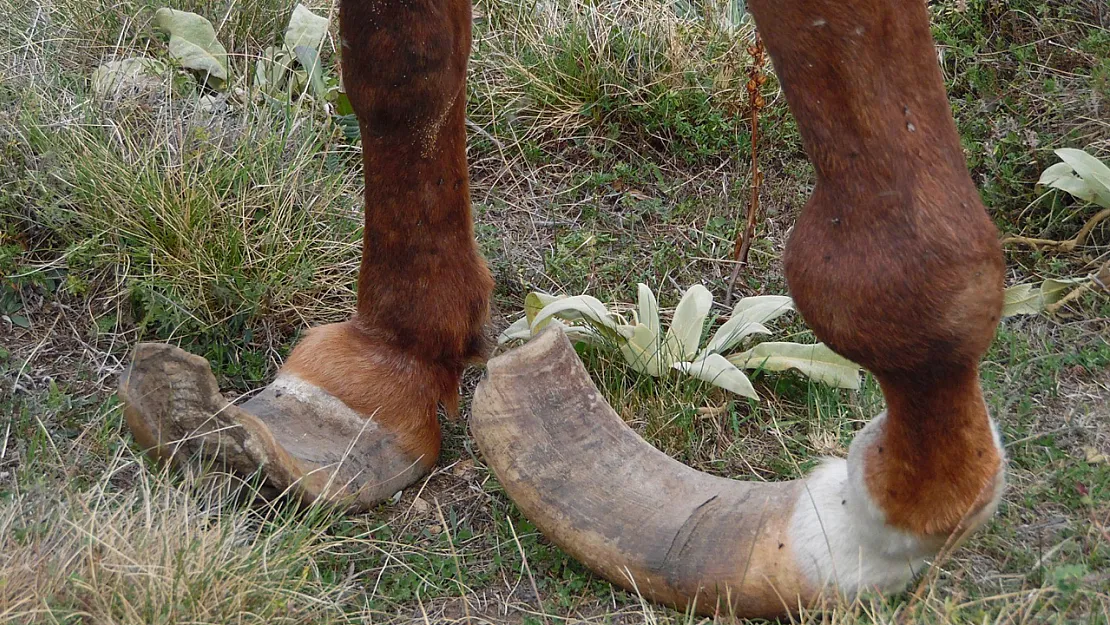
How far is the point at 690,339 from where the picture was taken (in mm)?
2645

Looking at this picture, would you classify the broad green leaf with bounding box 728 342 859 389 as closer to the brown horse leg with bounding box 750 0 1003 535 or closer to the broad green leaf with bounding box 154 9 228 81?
the brown horse leg with bounding box 750 0 1003 535

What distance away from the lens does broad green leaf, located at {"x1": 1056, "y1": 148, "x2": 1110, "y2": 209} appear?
2.85m

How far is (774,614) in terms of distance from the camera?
76.7 inches

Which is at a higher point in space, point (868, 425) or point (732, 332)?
point (868, 425)

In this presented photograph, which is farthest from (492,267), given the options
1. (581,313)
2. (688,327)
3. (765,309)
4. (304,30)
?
(304,30)

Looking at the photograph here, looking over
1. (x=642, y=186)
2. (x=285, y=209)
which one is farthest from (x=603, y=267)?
(x=285, y=209)

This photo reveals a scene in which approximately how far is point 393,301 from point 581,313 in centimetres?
48

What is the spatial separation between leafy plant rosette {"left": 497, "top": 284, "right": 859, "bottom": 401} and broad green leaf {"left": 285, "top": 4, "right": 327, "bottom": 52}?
5.00ft

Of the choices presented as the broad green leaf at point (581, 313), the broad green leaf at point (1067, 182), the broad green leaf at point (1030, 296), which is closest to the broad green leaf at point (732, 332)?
the broad green leaf at point (581, 313)

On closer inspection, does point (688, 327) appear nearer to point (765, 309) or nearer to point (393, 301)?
point (765, 309)

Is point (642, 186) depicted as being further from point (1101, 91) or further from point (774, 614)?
point (774, 614)

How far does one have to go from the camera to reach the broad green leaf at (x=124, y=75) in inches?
128

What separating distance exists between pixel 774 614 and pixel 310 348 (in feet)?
3.64

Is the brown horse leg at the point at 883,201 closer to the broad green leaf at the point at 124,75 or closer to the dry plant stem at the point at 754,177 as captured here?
the dry plant stem at the point at 754,177
